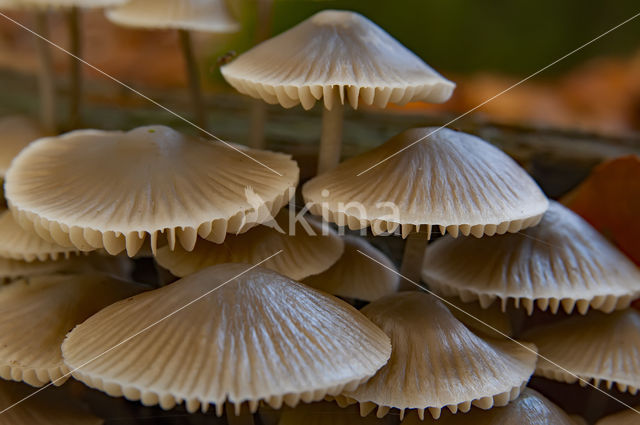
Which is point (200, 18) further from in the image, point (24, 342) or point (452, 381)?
point (452, 381)

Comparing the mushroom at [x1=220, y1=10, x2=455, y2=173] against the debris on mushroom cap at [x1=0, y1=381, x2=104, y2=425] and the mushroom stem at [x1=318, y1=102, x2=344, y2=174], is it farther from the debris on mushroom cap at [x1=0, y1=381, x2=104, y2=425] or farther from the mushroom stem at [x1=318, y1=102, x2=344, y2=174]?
the debris on mushroom cap at [x1=0, y1=381, x2=104, y2=425]

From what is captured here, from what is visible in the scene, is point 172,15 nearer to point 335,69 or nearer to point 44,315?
point 335,69

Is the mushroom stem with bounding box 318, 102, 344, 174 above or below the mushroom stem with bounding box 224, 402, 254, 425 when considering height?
above

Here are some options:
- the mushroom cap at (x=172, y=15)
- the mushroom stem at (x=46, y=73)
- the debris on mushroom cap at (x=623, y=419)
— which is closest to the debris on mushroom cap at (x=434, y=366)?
the debris on mushroom cap at (x=623, y=419)

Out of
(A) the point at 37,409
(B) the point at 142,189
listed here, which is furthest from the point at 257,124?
(A) the point at 37,409

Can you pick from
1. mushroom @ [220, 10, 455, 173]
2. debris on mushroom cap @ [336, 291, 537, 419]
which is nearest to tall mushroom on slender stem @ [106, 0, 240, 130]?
mushroom @ [220, 10, 455, 173]

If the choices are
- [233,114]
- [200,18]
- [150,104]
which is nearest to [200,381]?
[200,18]
